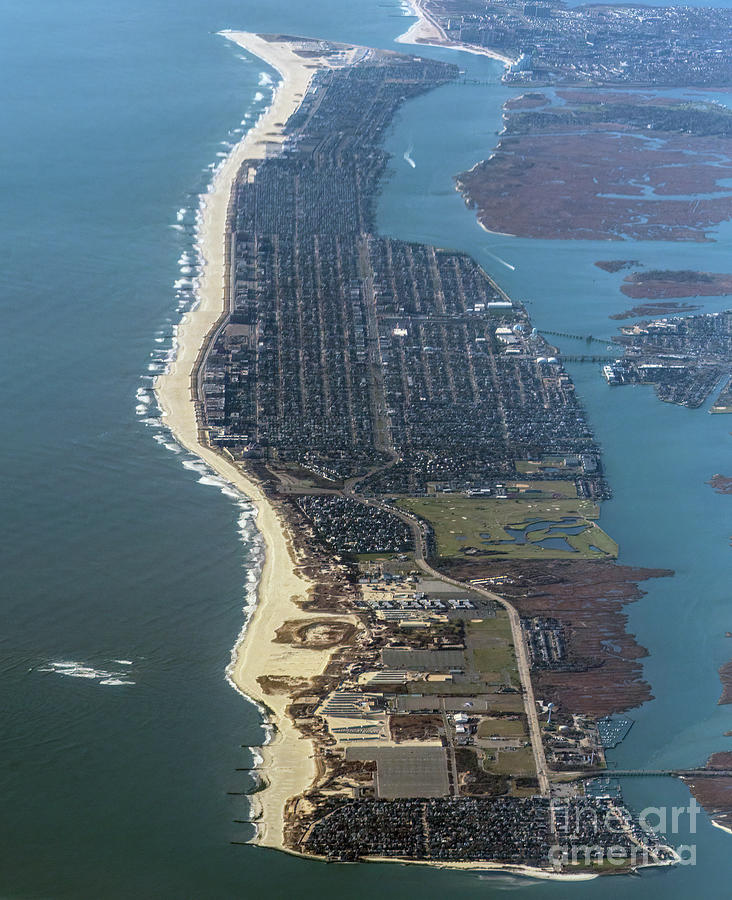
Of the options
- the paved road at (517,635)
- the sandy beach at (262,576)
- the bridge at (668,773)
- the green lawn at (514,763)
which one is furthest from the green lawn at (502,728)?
the sandy beach at (262,576)

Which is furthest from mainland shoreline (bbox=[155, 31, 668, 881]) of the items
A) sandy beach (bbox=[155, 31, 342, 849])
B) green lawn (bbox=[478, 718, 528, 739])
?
green lawn (bbox=[478, 718, 528, 739])

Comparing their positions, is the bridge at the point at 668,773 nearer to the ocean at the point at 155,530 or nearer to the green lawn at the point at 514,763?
the ocean at the point at 155,530

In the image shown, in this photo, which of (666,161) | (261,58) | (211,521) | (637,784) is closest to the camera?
(637,784)

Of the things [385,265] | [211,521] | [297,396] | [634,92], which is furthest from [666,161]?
[211,521]

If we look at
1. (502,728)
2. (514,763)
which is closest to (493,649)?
(502,728)

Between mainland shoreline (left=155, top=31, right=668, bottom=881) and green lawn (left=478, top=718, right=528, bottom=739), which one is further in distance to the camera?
green lawn (left=478, top=718, right=528, bottom=739)

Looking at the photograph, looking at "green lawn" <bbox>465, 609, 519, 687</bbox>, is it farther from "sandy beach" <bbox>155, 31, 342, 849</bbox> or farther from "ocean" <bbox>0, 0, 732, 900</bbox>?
"sandy beach" <bbox>155, 31, 342, 849</bbox>

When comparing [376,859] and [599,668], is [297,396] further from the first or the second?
[376,859]
